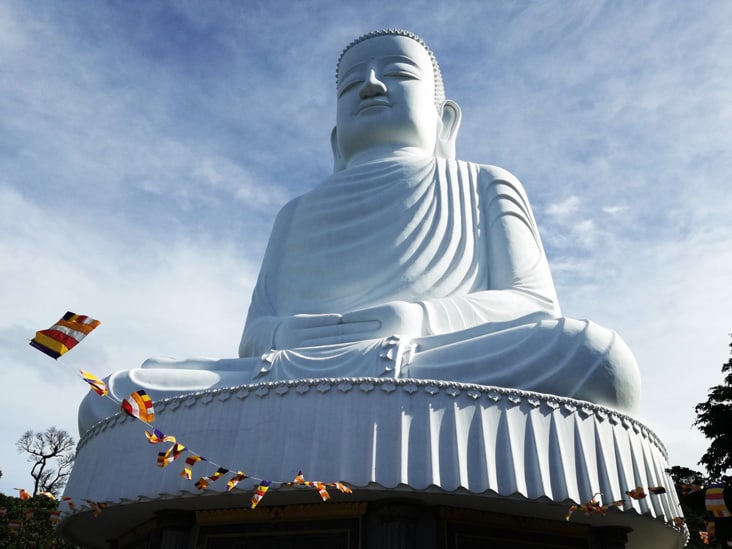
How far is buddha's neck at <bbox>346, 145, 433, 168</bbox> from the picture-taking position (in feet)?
30.0

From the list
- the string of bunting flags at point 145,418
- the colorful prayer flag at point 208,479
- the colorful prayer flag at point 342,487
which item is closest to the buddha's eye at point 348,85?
the string of bunting flags at point 145,418

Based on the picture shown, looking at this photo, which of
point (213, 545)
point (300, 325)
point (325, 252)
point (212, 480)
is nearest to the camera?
point (212, 480)

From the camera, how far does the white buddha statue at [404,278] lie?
563cm

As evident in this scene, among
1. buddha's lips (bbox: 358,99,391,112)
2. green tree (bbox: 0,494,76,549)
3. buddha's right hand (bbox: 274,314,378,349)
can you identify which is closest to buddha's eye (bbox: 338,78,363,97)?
buddha's lips (bbox: 358,99,391,112)

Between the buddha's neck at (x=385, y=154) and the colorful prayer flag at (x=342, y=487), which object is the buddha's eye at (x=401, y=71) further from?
the colorful prayer flag at (x=342, y=487)

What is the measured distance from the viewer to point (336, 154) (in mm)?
10398

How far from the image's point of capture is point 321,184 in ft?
29.7

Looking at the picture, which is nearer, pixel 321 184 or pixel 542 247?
pixel 542 247

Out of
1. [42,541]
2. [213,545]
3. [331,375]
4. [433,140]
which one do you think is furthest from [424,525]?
[42,541]

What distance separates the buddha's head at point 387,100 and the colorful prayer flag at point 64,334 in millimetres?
5332

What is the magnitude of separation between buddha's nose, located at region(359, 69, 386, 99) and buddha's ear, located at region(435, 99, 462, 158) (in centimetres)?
113

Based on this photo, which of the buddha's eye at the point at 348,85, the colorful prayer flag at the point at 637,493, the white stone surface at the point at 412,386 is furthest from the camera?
the buddha's eye at the point at 348,85

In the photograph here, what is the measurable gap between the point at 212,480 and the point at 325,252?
356 centimetres

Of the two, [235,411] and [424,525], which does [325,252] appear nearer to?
[235,411]
